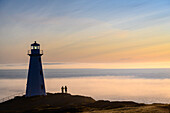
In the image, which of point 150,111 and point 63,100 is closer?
point 150,111

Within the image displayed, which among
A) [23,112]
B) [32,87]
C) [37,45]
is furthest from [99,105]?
[37,45]

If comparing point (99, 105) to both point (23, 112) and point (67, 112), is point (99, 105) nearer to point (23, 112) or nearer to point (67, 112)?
point (67, 112)

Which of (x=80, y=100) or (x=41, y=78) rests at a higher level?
(x=41, y=78)

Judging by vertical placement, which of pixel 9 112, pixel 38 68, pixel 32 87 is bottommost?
pixel 9 112

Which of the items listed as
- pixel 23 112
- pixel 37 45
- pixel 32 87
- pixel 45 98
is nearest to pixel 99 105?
pixel 23 112

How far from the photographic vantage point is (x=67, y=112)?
790 inches

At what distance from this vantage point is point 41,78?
32.2 metres

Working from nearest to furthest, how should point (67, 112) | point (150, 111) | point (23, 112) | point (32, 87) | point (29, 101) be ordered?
1. point (150, 111)
2. point (67, 112)
3. point (23, 112)
4. point (29, 101)
5. point (32, 87)

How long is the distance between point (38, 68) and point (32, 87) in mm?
2883

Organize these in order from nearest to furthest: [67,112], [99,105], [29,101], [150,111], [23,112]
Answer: [150,111]
[67,112]
[23,112]
[99,105]
[29,101]

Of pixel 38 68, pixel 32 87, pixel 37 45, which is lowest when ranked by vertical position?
pixel 32 87

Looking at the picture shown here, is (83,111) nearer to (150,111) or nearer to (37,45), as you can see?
(150,111)

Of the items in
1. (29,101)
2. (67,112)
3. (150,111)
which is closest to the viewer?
(150,111)

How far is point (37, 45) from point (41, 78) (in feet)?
16.5
